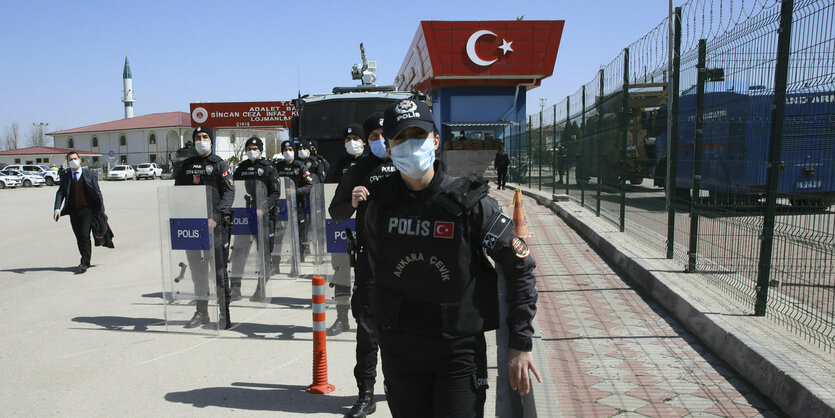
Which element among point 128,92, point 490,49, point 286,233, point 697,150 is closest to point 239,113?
point 490,49

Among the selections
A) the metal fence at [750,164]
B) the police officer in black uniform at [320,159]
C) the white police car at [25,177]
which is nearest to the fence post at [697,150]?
the metal fence at [750,164]

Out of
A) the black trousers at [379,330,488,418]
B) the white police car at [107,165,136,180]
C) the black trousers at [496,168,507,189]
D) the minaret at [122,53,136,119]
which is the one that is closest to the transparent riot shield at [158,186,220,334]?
the black trousers at [379,330,488,418]

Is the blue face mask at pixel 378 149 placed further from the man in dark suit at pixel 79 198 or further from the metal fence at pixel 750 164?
the man in dark suit at pixel 79 198

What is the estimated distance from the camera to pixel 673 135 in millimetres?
7301

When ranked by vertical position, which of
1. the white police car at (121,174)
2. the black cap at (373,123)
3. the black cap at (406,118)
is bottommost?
the white police car at (121,174)

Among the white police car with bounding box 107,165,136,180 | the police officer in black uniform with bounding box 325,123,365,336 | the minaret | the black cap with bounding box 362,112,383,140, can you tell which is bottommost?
the white police car with bounding box 107,165,136,180

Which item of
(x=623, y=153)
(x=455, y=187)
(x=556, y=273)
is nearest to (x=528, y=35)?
(x=623, y=153)

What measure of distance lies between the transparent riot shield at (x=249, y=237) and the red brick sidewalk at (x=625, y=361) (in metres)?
3.29

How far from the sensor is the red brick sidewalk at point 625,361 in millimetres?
3867

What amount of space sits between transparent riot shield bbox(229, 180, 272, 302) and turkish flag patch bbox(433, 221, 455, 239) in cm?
510

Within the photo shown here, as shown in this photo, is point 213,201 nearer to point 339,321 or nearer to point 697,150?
point 339,321

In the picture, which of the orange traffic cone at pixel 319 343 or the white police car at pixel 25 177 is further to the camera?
the white police car at pixel 25 177

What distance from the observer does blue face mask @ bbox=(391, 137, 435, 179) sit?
8.91ft

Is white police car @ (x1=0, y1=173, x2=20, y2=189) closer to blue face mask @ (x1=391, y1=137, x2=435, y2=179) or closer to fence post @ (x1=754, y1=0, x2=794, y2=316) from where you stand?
fence post @ (x1=754, y1=0, x2=794, y2=316)
